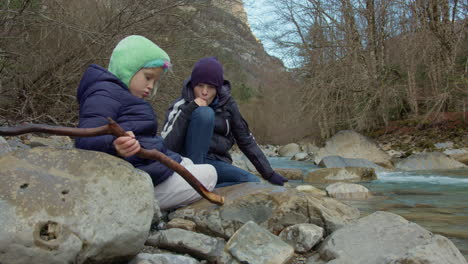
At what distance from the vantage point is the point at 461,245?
102 inches

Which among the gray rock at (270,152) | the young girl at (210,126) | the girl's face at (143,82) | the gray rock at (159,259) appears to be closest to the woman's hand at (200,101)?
the young girl at (210,126)

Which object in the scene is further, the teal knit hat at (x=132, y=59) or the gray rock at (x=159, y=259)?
the teal knit hat at (x=132, y=59)

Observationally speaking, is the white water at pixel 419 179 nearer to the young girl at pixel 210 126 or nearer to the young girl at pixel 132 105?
the young girl at pixel 210 126

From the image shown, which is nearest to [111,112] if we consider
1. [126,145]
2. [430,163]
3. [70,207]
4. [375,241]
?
[126,145]

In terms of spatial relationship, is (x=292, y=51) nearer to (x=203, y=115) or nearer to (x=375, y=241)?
(x=203, y=115)

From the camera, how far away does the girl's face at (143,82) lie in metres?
2.52

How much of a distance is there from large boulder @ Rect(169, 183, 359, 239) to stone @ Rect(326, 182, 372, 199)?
2.29 m

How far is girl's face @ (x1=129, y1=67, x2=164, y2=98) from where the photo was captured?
252 cm

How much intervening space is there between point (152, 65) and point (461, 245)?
2.11m

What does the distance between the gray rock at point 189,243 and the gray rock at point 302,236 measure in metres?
0.42

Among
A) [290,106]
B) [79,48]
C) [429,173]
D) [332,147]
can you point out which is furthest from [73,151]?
[290,106]

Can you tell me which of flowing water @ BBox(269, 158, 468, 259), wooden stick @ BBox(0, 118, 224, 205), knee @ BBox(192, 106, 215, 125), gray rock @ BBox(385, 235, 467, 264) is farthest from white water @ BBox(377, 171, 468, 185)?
wooden stick @ BBox(0, 118, 224, 205)

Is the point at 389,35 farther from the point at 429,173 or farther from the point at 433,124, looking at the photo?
the point at 429,173

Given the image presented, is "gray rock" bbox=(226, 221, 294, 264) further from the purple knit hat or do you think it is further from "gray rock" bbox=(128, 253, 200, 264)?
the purple knit hat
